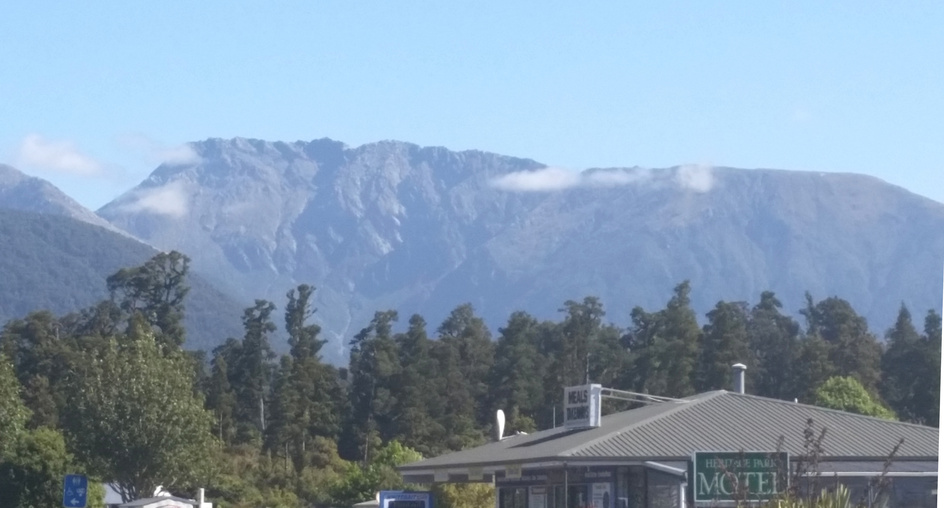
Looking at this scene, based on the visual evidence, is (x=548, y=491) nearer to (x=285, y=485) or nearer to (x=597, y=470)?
(x=597, y=470)

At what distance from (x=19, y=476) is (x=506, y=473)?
2337cm

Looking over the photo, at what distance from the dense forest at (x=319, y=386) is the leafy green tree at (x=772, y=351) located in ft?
1.02

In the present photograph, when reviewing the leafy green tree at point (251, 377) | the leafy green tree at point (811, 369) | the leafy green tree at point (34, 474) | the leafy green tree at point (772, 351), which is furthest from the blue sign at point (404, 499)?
the leafy green tree at point (772, 351)

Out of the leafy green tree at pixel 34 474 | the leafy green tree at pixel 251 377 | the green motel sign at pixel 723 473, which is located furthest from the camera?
the leafy green tree at pixel 251 377

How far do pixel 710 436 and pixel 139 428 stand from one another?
74.3ft

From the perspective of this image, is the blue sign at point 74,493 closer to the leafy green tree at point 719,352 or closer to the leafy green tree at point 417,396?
the leafy green tree at point 417,396

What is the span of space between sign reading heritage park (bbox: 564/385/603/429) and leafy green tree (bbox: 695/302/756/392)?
35567 millimetres

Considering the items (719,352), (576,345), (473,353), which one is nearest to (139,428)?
(719,352)

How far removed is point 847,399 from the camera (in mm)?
59812

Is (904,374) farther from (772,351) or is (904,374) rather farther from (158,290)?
(158,290)

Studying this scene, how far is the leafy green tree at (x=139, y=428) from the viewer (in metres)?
47.2

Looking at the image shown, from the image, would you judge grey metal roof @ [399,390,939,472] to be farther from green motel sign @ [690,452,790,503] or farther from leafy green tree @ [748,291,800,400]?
leafy green tree @ [748,291,800,400]

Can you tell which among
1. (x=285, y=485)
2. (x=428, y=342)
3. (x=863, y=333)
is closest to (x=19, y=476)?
(x=285, y=485)

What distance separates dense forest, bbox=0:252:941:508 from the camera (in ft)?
159
